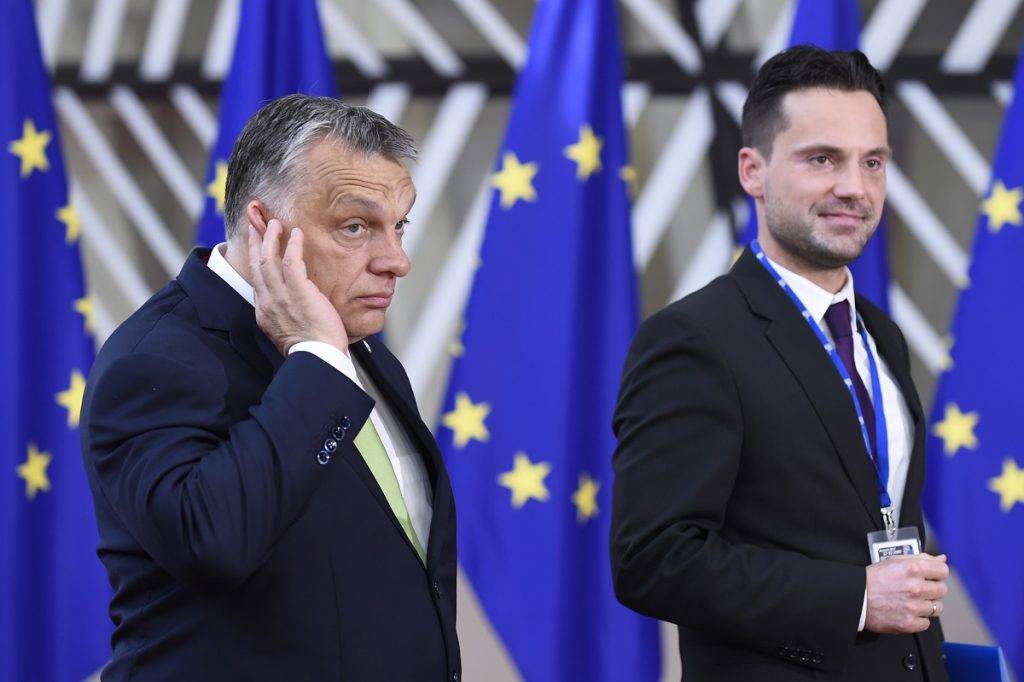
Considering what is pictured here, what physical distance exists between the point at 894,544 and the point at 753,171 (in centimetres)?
70

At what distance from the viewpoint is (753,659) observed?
174 centimetres

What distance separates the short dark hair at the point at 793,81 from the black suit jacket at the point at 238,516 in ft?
3.38

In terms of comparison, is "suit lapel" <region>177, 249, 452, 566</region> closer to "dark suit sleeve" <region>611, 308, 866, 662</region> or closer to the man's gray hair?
the man's gray hair

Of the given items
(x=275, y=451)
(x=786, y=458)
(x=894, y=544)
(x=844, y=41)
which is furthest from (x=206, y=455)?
(x=844, y=41)

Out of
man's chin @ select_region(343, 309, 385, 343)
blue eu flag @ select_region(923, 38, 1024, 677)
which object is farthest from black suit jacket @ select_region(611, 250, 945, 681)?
blue eu flag @ select_region(923, 38, 1024, 677)

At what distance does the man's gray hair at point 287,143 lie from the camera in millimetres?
1425

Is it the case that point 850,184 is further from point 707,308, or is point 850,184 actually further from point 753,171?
point 707,308

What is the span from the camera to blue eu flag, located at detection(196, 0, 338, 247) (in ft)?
11.4

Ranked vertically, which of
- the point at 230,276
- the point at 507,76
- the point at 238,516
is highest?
the point at 507,76

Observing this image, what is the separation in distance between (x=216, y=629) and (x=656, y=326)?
0.88m

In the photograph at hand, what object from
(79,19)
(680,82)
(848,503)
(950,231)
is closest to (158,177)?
(79,19)

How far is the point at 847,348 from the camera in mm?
1934

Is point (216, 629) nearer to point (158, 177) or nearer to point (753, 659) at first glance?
point (753, 659)

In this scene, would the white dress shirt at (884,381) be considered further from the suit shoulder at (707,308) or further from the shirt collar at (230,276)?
the shirt collar at (230,276)
